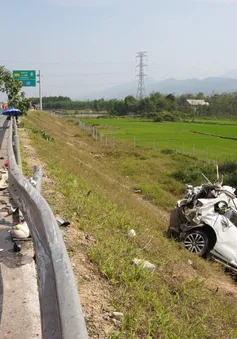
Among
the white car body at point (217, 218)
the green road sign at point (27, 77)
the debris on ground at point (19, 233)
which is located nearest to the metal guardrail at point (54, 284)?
the debris on ground at point (19, 233)

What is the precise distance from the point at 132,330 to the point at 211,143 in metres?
41.9

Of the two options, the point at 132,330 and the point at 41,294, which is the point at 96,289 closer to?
the point at 132,330

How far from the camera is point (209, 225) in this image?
9047 millimetres

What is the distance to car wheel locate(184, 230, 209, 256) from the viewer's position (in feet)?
29.1

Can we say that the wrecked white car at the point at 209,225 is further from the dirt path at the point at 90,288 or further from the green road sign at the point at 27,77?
the green road sign at the point at 27,77

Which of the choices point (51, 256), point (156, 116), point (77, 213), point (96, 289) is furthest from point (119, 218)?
point (156, 116)

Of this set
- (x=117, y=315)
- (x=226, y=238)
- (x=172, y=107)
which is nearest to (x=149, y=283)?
(x=117, y=315)

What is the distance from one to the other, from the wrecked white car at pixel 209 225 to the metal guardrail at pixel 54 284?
20.2 feet

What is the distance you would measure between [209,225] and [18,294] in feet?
20.8

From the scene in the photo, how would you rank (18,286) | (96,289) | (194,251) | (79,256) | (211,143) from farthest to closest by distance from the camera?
(211,143), (194,251), (79,256), (96,289), (18,286)

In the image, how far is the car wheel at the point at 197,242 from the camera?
887cm

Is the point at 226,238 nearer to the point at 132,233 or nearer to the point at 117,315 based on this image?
the point at 132,233

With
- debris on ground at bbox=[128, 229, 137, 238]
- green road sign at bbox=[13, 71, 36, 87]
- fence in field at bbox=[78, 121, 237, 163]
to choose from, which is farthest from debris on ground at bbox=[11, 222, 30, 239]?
green road sign at bbox=[13, 71, 36, 87]

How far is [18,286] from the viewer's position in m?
3.60
